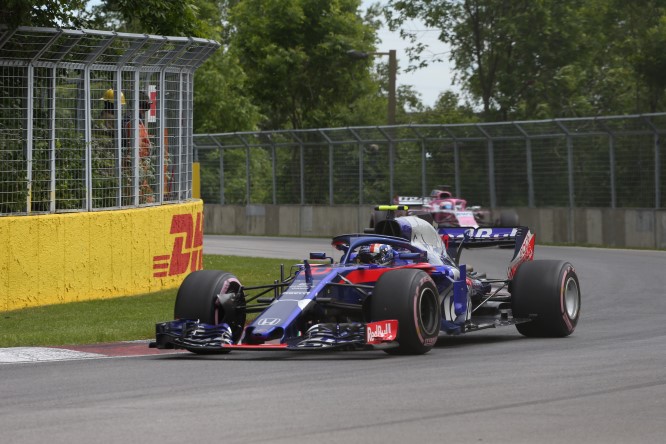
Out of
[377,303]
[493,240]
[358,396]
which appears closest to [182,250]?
[493,240]

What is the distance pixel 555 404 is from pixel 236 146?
31.7 m

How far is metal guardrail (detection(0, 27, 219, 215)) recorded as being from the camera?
16391 mm

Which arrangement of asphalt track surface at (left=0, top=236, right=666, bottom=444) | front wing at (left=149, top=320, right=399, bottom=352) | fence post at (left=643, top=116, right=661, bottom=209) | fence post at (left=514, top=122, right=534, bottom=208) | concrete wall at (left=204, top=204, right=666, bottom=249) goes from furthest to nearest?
fence post at (left=514, top=122, right=534, bottom=208), concrete wall at (left=204, top=204, right=666, bottom=249), fence post at (left=643, top=116, right=661, bottom=209), front wing at (left=149, top=320, right=399, bottom=352), asphalt track surface at (left=0, top=236, right=666, bottom=444)

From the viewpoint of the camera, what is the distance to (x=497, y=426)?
7.80m

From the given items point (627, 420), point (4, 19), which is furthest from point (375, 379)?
point (4, 19)

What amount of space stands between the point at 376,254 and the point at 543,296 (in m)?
1.80

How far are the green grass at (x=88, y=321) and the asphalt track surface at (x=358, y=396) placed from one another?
5.46 ft

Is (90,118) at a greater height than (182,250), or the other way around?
(90,118)

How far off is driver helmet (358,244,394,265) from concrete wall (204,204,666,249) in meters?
18.9

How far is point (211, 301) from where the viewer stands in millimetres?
11844

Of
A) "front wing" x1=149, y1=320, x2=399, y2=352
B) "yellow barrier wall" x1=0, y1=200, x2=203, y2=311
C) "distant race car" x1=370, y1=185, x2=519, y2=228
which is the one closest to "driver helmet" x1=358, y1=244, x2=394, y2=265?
"front wing" x1=149, y1=320, x2=399, y2=352

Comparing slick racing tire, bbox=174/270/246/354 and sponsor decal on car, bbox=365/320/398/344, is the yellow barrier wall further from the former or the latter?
sponsor decal on car, bbox=365/320/398/344

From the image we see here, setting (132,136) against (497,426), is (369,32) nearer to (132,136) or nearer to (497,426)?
(132,136)

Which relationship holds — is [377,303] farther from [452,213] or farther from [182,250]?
[452,213]
